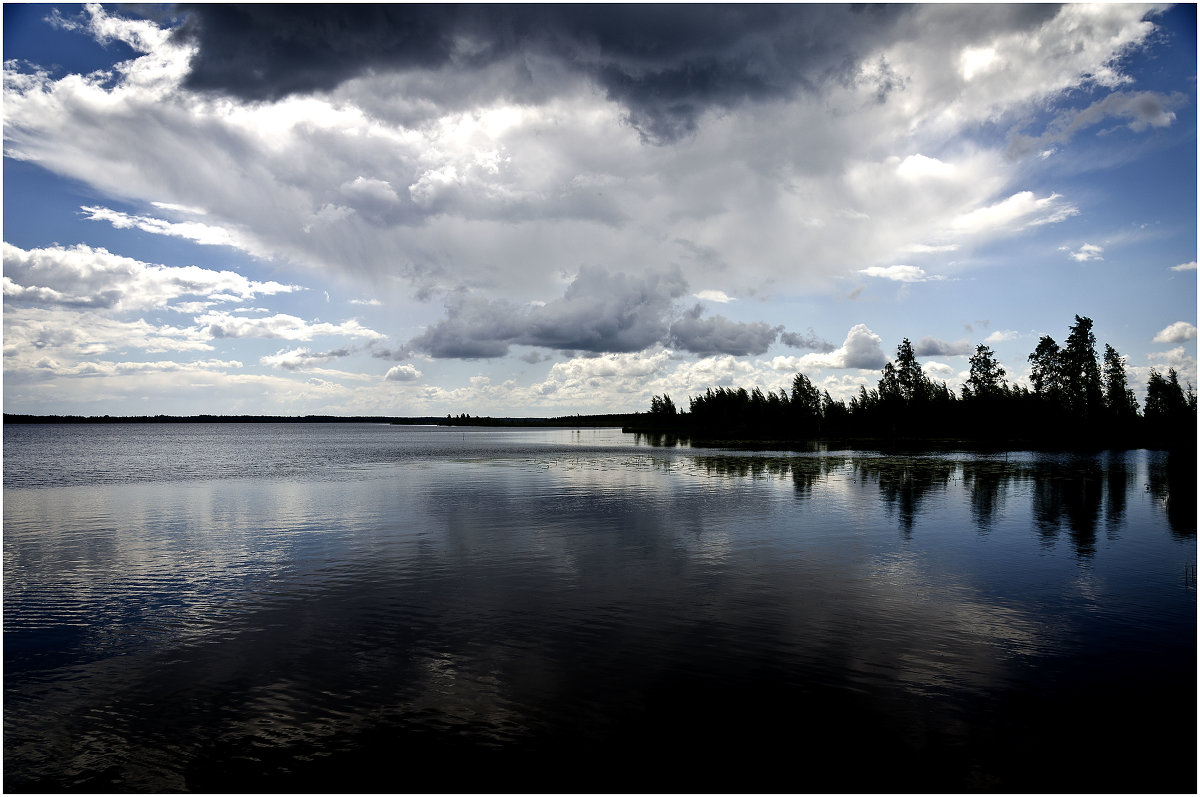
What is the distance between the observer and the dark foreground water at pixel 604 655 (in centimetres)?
1145

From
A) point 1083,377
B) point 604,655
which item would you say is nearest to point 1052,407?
point 1083,377

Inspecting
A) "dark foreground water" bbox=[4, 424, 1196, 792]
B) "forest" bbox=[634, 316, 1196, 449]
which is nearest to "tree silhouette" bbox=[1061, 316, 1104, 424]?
"forest" bbox=[634, 316, 1196, 449]

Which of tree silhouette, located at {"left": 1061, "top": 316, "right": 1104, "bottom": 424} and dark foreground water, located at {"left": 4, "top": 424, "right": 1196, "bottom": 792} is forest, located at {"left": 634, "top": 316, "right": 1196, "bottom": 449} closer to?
tree silhouette, located at {"left": 1061, "top": 316, "right": 1104, "bottom": 424}

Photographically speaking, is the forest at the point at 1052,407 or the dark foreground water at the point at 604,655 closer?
the dark foreground water at the point at 604,655

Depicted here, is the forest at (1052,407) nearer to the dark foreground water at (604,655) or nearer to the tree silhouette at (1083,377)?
the tree silhouette at (1083,377)

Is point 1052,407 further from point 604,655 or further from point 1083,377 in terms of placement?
point 604,655

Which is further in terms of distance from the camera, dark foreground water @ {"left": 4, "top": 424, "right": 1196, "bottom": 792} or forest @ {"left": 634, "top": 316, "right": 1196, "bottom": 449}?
forest @ {"left": 634, "top": 316, "right": 1196, "bottom": 449}

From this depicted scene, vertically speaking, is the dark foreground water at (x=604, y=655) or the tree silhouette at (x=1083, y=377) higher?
the tree silhouette at (x=1083, y=377)

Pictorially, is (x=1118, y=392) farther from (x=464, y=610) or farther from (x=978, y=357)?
(x=464, y=610)

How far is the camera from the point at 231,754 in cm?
1172

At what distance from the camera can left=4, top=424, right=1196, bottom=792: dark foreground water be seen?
1145cm

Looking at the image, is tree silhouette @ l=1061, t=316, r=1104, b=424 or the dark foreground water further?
tree silhouette @ l=1061, t=316, r=1104, b=424

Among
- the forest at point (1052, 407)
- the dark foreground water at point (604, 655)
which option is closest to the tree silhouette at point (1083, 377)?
the forest at point (1052, 407)

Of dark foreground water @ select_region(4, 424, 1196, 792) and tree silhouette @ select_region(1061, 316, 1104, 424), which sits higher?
tree silhouette @ select_region(1061, 316, 1104, 424)
